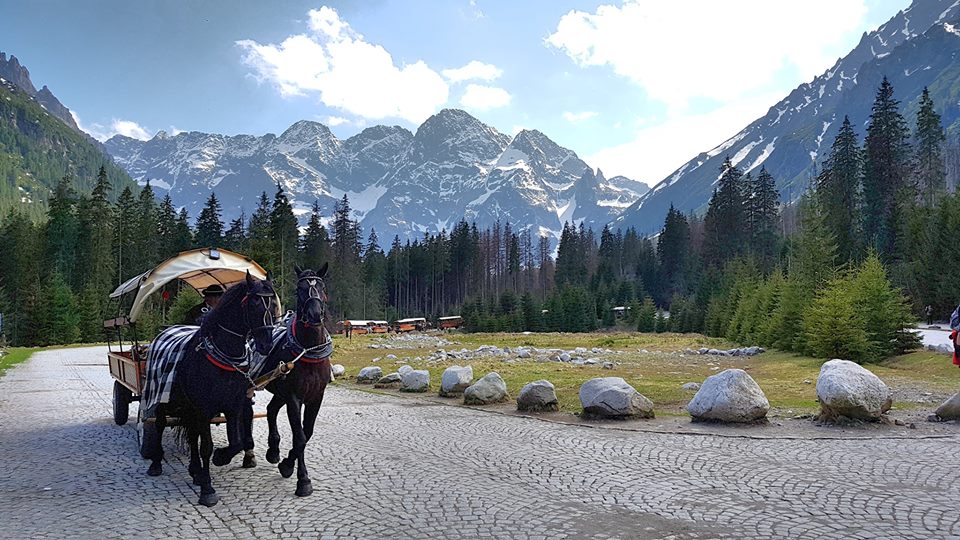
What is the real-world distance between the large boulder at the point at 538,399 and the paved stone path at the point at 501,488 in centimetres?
212

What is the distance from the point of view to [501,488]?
24.3 feet

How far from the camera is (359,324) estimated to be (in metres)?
75.0

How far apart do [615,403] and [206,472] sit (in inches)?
329

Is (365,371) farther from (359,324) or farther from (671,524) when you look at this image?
(359,324)

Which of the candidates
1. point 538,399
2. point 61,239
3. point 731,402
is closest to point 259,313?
point 538,399

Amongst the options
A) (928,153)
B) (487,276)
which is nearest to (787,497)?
(928,153)

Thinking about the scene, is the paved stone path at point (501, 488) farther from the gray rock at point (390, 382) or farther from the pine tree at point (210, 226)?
the pine tree at point (210, 226)

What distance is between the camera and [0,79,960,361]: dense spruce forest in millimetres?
32156

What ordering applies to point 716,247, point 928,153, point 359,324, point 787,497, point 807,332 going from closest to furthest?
point 787,497
point 807,332
point 928,153
point 359,324
point 716,247

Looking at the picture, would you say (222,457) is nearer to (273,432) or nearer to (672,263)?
(273,432)

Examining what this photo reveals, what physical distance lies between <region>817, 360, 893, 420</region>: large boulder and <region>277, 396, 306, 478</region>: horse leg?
10.2 m

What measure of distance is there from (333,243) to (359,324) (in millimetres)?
22687

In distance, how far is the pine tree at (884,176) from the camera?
195 ft

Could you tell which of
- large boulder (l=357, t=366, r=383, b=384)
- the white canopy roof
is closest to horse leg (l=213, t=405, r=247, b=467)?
the white canopy roof
